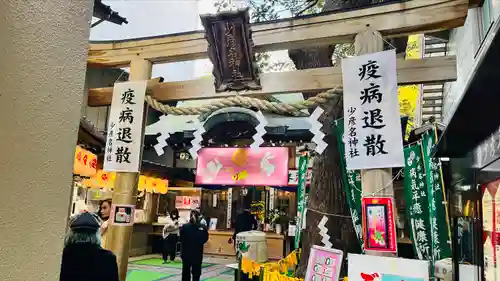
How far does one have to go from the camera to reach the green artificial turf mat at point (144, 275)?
11.7m

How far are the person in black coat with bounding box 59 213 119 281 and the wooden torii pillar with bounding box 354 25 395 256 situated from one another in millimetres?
2898

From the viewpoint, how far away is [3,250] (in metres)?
1.33

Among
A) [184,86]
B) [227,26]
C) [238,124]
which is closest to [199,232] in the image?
[238,124]

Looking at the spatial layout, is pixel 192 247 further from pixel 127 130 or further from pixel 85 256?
pixel 85 256

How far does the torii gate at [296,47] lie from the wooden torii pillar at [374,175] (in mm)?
12

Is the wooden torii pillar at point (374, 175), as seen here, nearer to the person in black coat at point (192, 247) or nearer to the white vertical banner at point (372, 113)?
the white vertical banner at point (372, 113)

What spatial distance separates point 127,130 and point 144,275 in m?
7.75

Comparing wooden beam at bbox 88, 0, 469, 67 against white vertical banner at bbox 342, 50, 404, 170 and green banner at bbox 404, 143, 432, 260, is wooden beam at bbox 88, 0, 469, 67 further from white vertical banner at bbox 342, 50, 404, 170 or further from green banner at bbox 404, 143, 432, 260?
green banner at bbox 404, 143, 432, 260

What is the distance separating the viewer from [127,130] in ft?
20.4

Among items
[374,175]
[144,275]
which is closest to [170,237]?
[144,275]

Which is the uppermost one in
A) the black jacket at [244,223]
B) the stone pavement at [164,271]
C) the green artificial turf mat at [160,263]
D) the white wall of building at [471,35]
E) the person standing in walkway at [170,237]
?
the white wall of building at [471,35]

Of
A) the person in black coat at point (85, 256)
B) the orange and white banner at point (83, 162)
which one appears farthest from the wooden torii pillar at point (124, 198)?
the orange and white banner at point (83, 162)

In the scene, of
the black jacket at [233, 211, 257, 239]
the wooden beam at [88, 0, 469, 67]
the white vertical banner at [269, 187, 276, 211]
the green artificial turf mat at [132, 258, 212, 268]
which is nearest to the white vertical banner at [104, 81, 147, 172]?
the wooden beam at [88, 0, 469, 67]

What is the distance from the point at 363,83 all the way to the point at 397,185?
8427 millimetres
